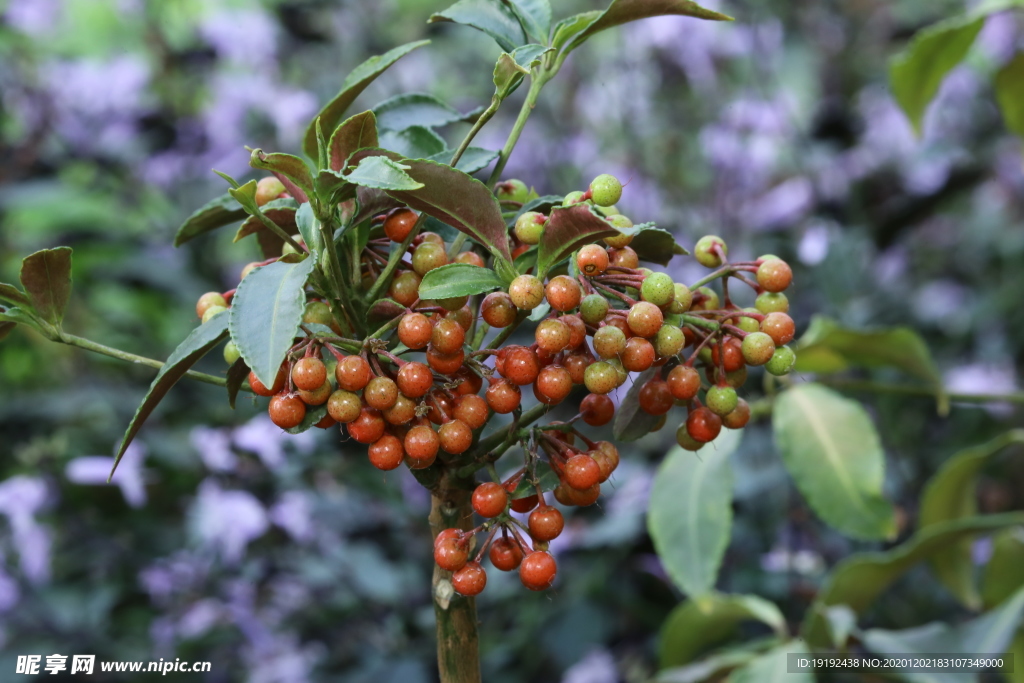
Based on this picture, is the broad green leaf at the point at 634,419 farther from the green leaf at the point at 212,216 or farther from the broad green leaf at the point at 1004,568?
the broad green leaf at the point at 1004,568

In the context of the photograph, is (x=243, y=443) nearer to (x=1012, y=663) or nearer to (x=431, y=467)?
(x=431, y=467)

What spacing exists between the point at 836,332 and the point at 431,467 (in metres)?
0.58

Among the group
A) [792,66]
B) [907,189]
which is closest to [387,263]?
[907,189]

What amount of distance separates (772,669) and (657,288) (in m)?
0.61

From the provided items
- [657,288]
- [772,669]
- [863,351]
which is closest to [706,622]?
[772,669]

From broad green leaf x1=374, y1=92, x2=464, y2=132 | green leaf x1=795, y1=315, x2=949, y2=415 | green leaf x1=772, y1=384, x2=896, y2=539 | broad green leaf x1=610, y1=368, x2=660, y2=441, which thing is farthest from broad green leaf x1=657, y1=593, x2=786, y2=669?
broad green leaf x1=374, y1=92, x2=464, y2=132

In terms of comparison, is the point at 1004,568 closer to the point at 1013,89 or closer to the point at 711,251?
the point at 1013,89

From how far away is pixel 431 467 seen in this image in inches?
18.6

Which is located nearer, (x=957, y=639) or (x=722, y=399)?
(x=722, y=399)

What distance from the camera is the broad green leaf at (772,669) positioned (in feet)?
2.79

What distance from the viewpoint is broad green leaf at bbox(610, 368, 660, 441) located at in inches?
19.5

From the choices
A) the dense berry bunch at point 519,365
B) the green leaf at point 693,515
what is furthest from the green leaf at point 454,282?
the green leaf at point 693,515

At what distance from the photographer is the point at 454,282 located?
410 millimetres

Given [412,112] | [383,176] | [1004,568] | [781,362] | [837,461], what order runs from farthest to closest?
[1004,568] → [837,461] → [412,112] → [781,362] → [383,176]
